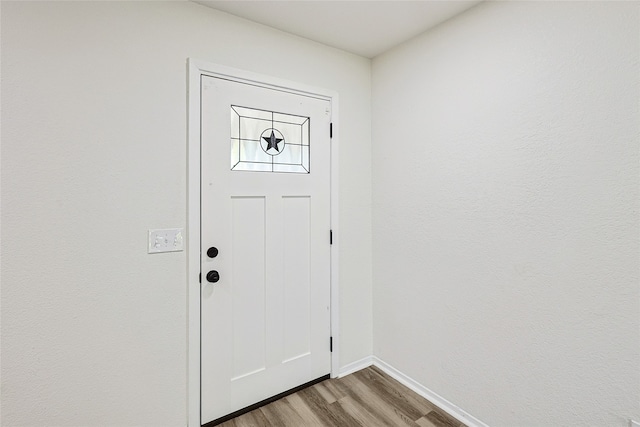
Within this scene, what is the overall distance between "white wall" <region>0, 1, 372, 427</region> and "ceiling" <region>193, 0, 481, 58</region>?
6.7 inches

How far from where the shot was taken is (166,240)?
1683 millimetres

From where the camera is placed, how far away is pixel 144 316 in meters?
1.63

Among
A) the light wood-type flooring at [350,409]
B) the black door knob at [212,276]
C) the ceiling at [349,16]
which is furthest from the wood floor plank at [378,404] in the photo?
the ceiling at [349,16]

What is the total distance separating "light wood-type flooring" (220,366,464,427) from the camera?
1832 mm

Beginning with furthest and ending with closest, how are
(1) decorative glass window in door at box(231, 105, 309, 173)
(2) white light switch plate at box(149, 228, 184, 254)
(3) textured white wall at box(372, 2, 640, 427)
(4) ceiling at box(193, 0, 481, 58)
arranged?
(1) decorative glass window in door at box(231, 105, 309, 173) < (4) ceiling at box(193, 0, 481, 58) < (2) white light switch plate at box(149, 228, 184, 254) < (3) textured white wall at box(372, 2, 640, 427)

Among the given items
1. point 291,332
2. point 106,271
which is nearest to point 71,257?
point 106,271

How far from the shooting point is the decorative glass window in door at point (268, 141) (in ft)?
6.22

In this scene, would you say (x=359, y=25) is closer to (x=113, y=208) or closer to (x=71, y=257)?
(x=113, y=208)

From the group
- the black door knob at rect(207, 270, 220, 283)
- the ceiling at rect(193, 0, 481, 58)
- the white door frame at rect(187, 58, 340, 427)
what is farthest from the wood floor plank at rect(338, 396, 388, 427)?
the ceiling at rect(193, 0, 481, 58)

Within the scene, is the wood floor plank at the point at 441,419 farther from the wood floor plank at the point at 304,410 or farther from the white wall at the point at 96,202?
the white wall at the point at 96,202

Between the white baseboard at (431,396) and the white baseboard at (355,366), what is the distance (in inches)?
1.7

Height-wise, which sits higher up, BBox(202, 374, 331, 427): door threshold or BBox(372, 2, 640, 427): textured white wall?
BBox(372, 2, 640, 427): textured white wall

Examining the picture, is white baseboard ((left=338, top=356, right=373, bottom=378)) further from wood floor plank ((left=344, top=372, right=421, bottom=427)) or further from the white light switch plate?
the white light switch plate

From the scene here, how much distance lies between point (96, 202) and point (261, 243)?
92cm
